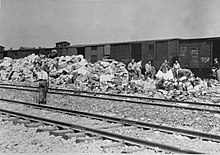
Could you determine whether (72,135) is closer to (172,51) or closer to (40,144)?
(40,144)

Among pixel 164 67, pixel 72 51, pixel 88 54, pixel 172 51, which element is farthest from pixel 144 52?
pixel 164 67

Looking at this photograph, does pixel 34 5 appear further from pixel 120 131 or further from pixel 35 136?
pixel 120 131

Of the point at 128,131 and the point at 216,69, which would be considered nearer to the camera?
the point at 128,131

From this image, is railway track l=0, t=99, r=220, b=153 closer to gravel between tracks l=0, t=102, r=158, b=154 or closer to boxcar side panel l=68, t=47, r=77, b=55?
gravel between tracks l=0, t=102, r=158, b=154

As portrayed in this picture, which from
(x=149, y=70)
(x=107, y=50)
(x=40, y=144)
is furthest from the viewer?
(x=107, y=50)

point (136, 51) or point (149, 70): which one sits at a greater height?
point (136, 51)

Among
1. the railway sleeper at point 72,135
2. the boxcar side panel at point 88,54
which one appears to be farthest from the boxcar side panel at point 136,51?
the railway sleeper at point 72,135

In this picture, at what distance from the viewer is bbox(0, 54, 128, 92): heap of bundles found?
13.4m

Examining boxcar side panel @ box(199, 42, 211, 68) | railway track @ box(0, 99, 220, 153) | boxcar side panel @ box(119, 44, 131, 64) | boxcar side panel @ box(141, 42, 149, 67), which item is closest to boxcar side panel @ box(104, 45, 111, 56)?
boxcar side panel @ box(119, 44, 131, 64)

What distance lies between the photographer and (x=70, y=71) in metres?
15.5

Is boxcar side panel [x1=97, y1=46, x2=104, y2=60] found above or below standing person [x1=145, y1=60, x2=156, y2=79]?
above

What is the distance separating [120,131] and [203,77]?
10518 millimetres

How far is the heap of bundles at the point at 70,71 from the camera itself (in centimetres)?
1341

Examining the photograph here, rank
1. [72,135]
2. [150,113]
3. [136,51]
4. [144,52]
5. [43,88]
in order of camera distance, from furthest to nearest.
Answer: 1. [136,51]
2. [144,52]
3. [43,88]
4. [150,113]
5. [72,135]
